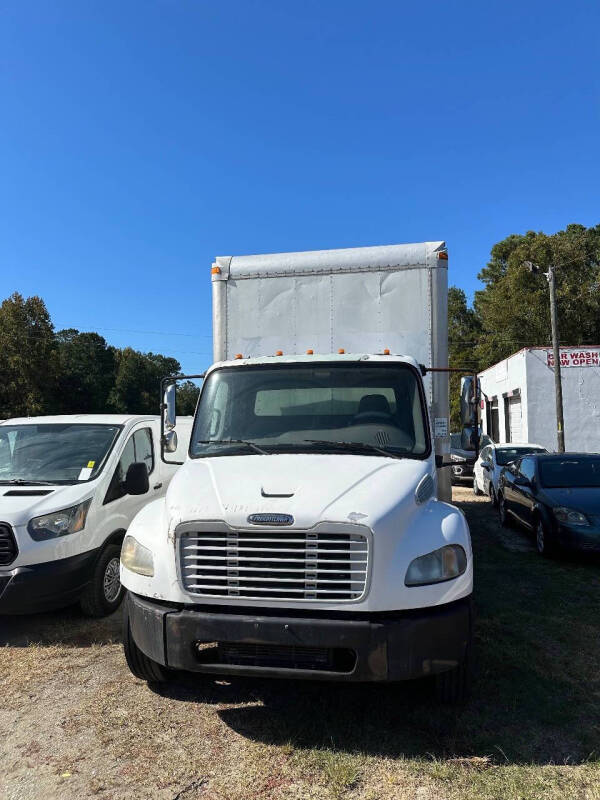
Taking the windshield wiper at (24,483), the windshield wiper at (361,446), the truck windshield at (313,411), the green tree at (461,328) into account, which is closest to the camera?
the windshield wiper at (361,446)

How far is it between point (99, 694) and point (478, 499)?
12599 millimetres

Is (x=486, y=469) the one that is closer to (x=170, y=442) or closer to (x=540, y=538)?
(x=540, y=538)

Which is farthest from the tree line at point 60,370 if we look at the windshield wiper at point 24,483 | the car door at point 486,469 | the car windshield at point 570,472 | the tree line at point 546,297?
the windshield wiper at point 24,483

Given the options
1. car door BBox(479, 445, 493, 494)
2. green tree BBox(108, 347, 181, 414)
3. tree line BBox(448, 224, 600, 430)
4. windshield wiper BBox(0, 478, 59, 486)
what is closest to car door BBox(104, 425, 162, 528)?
windshield wiper BBox(0, 478, 59, 486)

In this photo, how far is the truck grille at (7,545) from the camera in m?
4.86

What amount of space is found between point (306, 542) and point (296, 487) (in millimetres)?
380

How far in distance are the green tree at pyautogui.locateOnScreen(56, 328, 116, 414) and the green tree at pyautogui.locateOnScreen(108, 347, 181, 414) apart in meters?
0.96

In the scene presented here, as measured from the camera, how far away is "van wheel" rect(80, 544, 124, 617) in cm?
532

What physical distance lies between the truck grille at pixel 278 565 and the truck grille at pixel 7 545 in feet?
7.46

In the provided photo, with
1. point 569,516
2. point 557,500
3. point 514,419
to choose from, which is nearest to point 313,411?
point 569,516

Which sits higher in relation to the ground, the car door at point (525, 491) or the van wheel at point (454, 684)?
the car door at point (525, 491)

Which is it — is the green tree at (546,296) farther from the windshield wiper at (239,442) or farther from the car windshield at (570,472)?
the windshield wiper at (239,442)

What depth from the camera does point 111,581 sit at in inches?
223

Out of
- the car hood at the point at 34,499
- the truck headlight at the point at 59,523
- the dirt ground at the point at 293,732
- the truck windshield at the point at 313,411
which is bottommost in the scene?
the dirt ground at the point at 293,732
